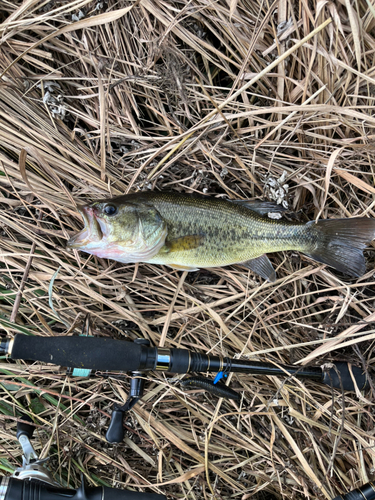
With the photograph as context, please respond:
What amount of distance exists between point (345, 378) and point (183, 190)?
6.66 ft

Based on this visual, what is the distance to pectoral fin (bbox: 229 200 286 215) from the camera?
2795 mm

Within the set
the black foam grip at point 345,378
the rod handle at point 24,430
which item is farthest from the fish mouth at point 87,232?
the black foam grip at point 345,378

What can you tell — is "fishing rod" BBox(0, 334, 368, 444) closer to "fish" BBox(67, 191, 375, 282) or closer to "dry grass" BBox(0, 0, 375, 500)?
"dry grass" BBox(0, 0, 375, 500)

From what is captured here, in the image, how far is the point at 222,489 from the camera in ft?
9.70

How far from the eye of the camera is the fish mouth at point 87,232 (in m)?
2.42

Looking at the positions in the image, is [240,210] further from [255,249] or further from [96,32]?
[96,32]

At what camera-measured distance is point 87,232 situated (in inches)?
96.8

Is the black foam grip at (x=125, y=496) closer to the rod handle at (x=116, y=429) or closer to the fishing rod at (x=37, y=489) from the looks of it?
the fishing rod at (x=37, y=489)

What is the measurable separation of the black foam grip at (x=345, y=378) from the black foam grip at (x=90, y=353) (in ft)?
4.87

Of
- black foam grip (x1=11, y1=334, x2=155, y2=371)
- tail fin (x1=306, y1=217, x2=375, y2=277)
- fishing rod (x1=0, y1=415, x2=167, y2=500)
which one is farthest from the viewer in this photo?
tail fin (x1=306, y1=217, x2=375, y2=277)

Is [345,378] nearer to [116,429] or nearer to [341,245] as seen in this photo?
[341,245]

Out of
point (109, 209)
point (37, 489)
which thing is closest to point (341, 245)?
point (109, 209)

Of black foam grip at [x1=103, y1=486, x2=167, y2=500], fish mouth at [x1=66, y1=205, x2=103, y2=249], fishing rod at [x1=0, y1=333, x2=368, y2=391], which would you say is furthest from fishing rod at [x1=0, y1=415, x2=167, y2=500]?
fish mouth at [x1=66, y1=205, x2=103, y2=249]

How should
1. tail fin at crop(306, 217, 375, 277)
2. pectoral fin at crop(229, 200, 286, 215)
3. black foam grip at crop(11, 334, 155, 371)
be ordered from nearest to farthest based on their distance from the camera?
black foam grip at crop(11, 334, 155, 371), tail fin at crop(306, 217, 375, 277), pectoral fin at crop(229, 200, 286, 215)
